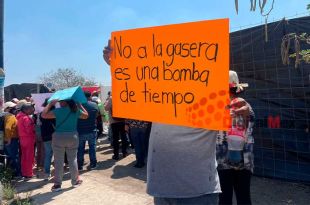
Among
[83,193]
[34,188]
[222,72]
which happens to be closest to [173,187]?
[222,72]

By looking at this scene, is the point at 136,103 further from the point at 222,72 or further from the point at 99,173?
the point at 99,173

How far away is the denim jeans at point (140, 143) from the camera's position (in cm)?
811

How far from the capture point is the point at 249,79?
662 cm

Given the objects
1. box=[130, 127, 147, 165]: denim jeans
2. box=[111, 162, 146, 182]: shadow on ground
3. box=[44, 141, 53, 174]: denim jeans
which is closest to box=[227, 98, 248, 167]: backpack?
box=[111, 162, 146, 182]: shadow on ground

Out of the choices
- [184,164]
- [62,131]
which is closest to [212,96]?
[184,164]

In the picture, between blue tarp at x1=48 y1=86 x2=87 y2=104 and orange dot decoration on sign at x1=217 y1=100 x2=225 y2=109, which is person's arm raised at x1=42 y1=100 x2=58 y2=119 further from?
orange dot decoration on sign at x1=217 y1=100 x2=225 y2=109

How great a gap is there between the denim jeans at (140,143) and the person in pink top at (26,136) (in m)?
2.20

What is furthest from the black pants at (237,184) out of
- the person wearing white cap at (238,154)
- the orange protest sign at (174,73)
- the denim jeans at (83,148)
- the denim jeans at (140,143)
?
the denim jeans at (83,148)

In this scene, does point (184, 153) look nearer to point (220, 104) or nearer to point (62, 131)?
point (220, 104)

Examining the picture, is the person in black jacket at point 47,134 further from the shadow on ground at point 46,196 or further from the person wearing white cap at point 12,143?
the shadow on ground at point 46,196

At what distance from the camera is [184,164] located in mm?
2422

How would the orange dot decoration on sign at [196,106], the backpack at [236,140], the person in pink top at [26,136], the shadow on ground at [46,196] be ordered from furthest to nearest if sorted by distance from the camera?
the person in pink top at [26,136], the shadow on ground at [46,196], the backpack at [236,140], the orange dot decoration on sign at [196,106]

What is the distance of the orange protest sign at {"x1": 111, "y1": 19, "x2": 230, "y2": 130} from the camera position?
2.28 meters

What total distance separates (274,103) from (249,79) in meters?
0.65
